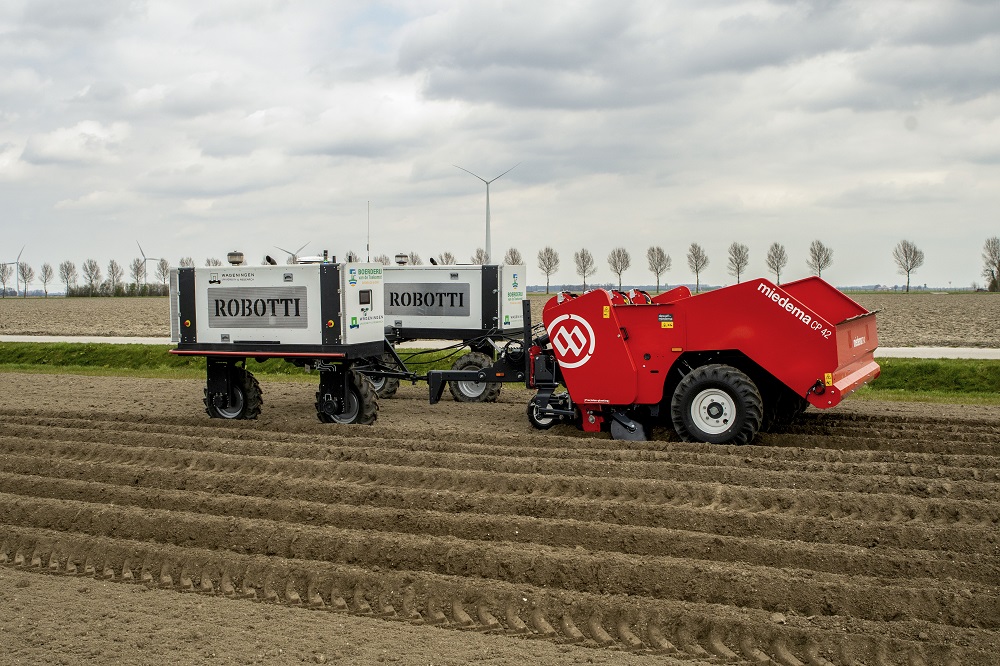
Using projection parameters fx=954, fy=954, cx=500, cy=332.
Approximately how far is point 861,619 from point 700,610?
3.22 ft

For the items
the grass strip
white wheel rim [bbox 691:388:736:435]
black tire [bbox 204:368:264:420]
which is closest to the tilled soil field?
white wheel rim [bbox 691:388:736:435]

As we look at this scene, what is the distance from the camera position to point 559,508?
8172 millimetres

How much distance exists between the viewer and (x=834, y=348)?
1047 cm

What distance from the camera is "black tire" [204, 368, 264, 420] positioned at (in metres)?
13.9

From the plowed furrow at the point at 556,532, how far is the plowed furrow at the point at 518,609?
885 mm

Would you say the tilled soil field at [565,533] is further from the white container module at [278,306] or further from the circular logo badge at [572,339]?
the white container module at [278,306]

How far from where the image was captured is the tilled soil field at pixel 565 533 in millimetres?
5938

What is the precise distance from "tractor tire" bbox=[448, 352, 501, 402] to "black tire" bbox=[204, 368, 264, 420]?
3.49 m

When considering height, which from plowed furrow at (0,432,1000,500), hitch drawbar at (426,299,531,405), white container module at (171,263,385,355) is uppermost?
white container module at (171,263,385,355)

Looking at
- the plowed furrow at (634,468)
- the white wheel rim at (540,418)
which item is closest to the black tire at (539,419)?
the white wheel rim at (540,418)

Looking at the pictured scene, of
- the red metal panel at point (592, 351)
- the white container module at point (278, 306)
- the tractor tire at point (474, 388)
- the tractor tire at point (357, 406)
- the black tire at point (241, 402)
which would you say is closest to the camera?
the red metal panel at point (592, 351)

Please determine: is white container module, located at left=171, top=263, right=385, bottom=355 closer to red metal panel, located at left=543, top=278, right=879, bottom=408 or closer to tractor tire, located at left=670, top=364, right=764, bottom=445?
red metal panel, located at left=543, top=278, right=879, bottom=408

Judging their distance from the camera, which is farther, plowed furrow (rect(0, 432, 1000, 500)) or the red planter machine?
the red planter machine

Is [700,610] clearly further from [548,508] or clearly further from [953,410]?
[953,410]
